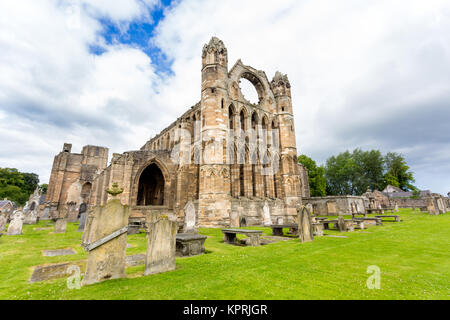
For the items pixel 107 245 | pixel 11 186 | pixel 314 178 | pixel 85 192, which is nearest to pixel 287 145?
pixel 107 245

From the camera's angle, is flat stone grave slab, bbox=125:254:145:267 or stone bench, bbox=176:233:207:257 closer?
flat stone grave slab, bbox=125:254:145:267

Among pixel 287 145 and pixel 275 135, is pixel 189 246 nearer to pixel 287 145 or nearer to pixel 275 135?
pixel 287 145

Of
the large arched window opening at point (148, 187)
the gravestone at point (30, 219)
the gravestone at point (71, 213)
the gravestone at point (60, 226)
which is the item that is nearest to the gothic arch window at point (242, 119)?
the large arched window opening at point (148, 187)

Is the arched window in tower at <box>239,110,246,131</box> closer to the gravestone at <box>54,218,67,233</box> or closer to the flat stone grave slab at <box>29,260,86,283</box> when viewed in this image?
the gravestone at <box>54,218,67,233</box>

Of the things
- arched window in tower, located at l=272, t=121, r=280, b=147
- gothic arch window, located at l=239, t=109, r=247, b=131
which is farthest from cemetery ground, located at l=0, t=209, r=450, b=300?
arched window in tower, located at l=272, t=121, r=280, b=147

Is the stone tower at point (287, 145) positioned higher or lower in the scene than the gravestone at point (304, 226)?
higher

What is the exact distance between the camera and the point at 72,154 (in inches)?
1439

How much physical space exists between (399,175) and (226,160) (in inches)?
2072

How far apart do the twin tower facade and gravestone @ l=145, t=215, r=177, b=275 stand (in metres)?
10.2

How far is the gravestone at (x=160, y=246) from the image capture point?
4305mm

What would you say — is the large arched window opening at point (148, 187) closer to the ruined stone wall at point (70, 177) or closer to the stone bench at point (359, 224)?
the ruined stone wall at point (70, 177)

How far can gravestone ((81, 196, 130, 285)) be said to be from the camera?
12.3ft

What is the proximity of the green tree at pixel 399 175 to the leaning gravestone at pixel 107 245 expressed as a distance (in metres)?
59.3
